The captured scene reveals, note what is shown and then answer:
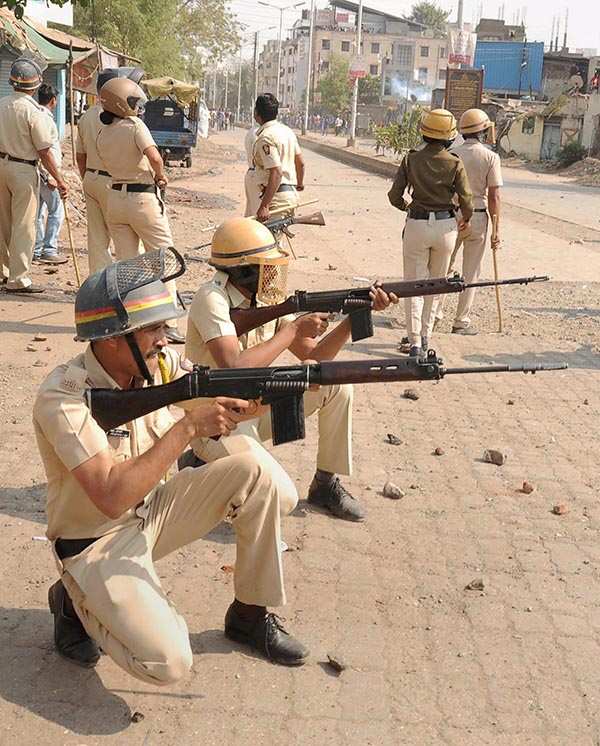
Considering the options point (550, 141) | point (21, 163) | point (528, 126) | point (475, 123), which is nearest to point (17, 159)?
point (21, 163)

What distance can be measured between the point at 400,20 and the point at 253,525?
124m

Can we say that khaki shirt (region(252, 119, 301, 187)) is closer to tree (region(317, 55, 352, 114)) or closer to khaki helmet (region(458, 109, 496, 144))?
khaki helmet (region(458, 109, 496, 144))

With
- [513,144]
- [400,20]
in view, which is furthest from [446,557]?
[400,20]

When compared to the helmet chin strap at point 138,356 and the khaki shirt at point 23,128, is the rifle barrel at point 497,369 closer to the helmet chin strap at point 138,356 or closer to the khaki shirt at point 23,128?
the helmet chin strap at point 138,356

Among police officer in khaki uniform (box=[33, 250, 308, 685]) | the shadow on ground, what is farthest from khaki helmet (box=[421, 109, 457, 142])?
the shadow on ground

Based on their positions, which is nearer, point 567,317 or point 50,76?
point 567,317

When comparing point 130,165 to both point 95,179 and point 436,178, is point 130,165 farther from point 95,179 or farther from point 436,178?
point 436,178

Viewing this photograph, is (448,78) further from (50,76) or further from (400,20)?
(400,20)

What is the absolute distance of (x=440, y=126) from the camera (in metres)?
7.41

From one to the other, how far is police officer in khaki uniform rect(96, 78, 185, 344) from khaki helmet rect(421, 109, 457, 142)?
2105 millimetres

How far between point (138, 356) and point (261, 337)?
170 cm

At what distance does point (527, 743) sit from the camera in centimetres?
305

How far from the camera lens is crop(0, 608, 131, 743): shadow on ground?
10.1 feet

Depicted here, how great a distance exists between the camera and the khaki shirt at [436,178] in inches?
296
